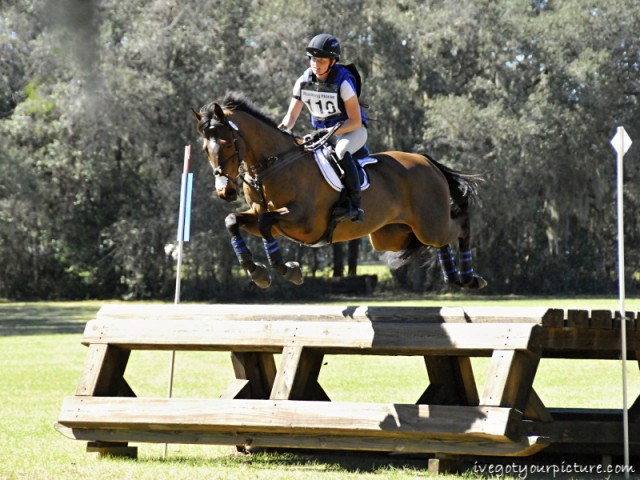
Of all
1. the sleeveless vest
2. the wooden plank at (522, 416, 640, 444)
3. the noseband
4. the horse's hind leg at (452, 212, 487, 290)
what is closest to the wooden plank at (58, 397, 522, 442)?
the wooden plank at (522, 416, 640, 444)

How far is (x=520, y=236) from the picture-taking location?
39.3 m

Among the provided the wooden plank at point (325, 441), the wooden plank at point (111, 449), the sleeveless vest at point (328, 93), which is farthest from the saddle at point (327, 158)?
the wooden plank at point (111, 449)

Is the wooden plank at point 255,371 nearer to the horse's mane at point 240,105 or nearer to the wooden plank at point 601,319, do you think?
the horse's mane at point 240,105

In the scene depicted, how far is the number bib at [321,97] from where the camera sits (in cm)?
830

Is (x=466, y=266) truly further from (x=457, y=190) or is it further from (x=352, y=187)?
(x=352, y=187)

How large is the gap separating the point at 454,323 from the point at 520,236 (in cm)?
3297

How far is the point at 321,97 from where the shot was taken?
833cm

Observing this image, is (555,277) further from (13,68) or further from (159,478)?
(159,478)

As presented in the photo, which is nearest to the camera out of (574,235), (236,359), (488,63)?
(236,359)

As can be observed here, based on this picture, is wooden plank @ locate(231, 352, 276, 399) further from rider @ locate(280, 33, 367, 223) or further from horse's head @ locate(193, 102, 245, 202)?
horse's head @ locate(193, 102, 245, 202)

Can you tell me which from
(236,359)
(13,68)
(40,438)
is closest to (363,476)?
(236,359)

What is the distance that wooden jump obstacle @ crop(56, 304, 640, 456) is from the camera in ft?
22.2

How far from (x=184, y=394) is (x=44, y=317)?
17.3 meters

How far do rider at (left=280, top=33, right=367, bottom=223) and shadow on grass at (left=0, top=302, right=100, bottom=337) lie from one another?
1526 cm
